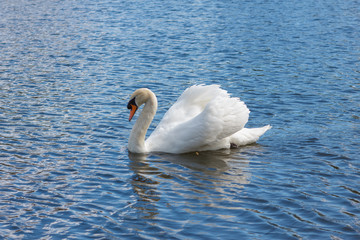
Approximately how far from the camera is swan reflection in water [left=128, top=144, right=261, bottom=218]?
8656mm

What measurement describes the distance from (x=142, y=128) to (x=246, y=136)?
6.90 feet

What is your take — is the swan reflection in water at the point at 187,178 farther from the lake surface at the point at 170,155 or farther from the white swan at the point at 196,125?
the white swan at the point at 196,125

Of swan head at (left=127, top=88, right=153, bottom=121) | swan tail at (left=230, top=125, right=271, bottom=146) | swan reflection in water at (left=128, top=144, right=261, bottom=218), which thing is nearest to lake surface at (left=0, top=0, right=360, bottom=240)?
→ swan reflection in water at (left=128, top=144, right=261, bottom=218)

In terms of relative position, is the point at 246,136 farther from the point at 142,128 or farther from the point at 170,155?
the point at 142,128

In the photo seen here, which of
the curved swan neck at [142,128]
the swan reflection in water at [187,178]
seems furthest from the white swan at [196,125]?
the swan reflection in water at [187,178]

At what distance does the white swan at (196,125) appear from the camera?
35.0 feet

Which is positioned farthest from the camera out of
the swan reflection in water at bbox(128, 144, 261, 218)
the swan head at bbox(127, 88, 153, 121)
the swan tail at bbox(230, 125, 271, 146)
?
the swan tail at bbox(230, 125, 271, 146)

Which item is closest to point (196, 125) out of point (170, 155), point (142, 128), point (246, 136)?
point (170, 155)

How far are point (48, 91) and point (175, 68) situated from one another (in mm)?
4539

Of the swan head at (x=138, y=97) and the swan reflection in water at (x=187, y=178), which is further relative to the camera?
the swan head at (x=138, y=97)

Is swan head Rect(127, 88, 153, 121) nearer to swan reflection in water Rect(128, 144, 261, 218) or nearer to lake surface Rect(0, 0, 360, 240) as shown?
lake surface Rect(0, 0, 360, 240)

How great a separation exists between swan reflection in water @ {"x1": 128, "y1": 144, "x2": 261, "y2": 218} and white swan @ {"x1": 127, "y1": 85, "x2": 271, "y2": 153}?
195 millimetres

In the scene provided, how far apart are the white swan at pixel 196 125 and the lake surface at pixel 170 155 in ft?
0.96

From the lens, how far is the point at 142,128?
36.6 ft
